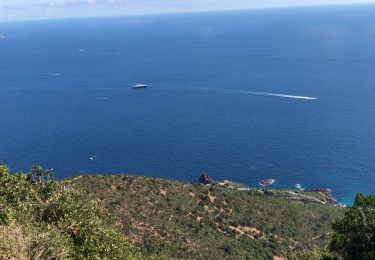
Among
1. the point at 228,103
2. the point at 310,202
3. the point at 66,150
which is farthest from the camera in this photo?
the point at 228,103

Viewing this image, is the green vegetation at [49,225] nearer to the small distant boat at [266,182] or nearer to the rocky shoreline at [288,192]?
the rocky shoreline at [288,192]

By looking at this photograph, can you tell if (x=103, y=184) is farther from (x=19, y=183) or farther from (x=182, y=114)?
(x=182, y=114)

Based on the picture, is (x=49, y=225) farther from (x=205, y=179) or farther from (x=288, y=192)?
(x=205, y=179)

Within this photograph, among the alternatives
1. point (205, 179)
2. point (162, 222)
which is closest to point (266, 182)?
point (205, 179)

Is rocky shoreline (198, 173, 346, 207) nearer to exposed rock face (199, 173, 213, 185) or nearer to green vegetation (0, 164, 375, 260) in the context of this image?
exposed rock face (199, 173, 213, 185)

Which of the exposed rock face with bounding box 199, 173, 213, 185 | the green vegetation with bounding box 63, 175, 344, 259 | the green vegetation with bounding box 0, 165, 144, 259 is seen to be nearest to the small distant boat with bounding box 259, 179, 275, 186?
the exposed rock face with bounding box 199, 173, 213, 185

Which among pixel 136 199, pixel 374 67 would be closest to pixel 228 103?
pixel 374 67
